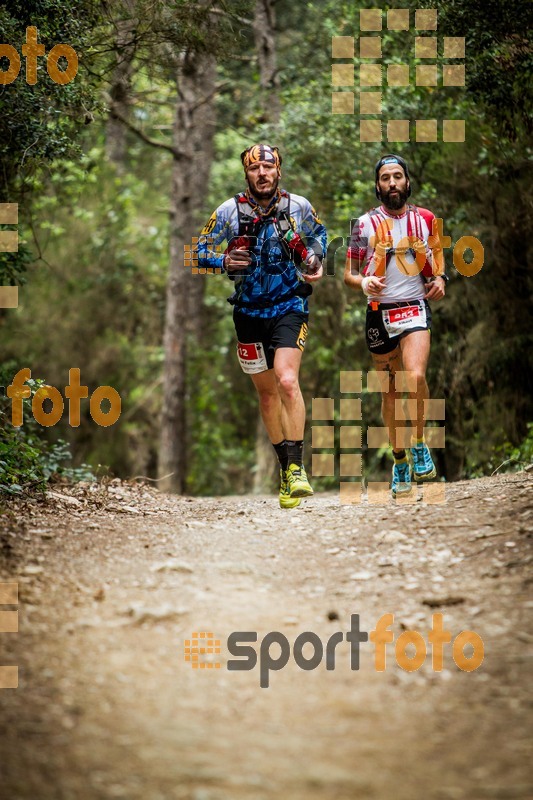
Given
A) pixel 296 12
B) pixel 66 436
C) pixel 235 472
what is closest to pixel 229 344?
pixel 235 472

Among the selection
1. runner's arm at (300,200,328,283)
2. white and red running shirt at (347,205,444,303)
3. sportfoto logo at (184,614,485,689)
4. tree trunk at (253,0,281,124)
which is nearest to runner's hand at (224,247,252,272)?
runner's arm at (300,200,328,283)

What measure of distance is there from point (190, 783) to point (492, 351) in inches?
331

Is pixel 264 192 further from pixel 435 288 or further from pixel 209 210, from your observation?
pixel 209 210

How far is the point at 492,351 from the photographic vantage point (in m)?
10.3

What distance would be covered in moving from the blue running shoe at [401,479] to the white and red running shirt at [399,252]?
1.17 meters

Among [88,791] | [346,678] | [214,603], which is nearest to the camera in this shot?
[88,791]

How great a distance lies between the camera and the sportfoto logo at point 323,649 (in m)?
3.30

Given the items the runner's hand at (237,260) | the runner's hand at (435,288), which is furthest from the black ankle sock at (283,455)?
the runner's hand at (435,288)

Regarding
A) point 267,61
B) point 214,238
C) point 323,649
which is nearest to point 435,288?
point 214,238

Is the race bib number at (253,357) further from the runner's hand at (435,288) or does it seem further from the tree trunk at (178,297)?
the tree trunk at (178,297)

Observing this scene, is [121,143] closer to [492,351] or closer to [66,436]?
[66,436]

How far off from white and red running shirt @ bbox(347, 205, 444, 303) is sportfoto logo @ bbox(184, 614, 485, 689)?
10.6ft

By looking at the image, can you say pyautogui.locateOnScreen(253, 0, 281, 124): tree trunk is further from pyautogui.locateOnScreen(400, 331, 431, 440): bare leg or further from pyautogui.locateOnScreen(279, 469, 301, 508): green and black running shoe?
pyautogui.locateOnScreen(279, 469, 301, 508): green and black running shoe

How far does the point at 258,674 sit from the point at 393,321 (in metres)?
3.65
